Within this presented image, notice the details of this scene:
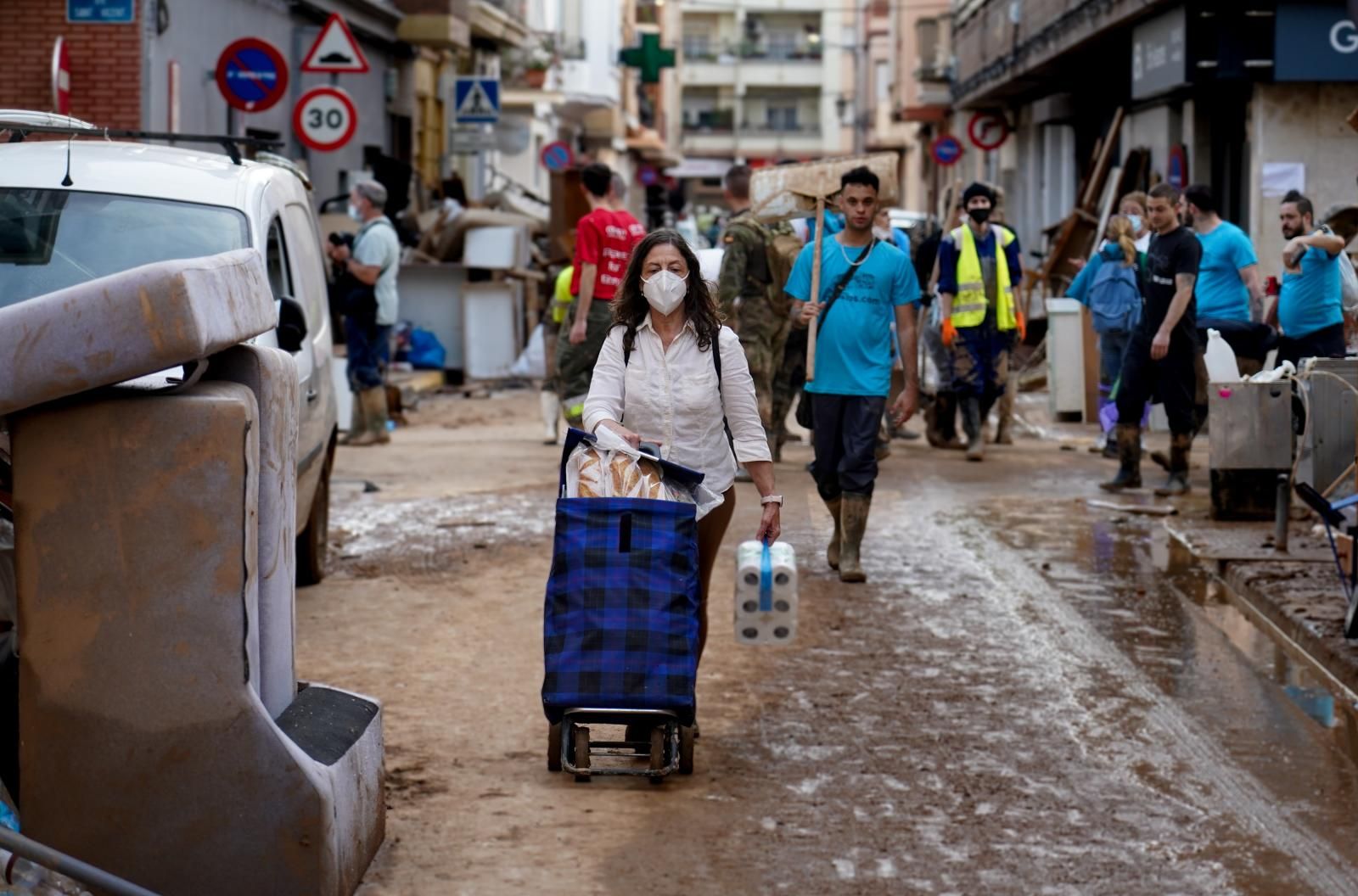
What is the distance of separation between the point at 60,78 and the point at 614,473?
11.8 metres

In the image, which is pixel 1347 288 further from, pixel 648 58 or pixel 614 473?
pixel 648 58

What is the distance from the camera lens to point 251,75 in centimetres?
1677

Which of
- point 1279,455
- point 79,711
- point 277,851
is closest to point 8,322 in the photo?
point 79,711

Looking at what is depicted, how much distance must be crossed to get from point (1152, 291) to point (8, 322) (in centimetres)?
969

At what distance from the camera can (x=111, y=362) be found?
15.0 feet

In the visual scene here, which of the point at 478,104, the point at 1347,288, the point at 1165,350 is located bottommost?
the point at 1165,350

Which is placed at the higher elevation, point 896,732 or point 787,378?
point 787,378

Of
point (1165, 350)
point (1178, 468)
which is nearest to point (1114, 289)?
point (1178, 468)

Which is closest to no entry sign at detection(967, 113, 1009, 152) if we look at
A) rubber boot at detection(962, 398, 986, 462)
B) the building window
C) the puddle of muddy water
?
rubber boot at detection(962, 398, 986, 462)

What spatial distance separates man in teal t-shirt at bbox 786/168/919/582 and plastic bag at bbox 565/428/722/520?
344 cm

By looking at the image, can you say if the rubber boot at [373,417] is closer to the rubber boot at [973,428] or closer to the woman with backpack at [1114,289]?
the rubber boot at [973,428]

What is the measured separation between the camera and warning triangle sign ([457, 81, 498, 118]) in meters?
29.1

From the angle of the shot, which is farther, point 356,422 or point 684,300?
point 356,422

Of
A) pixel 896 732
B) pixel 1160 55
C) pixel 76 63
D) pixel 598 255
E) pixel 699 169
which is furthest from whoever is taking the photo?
pixel 699 169
